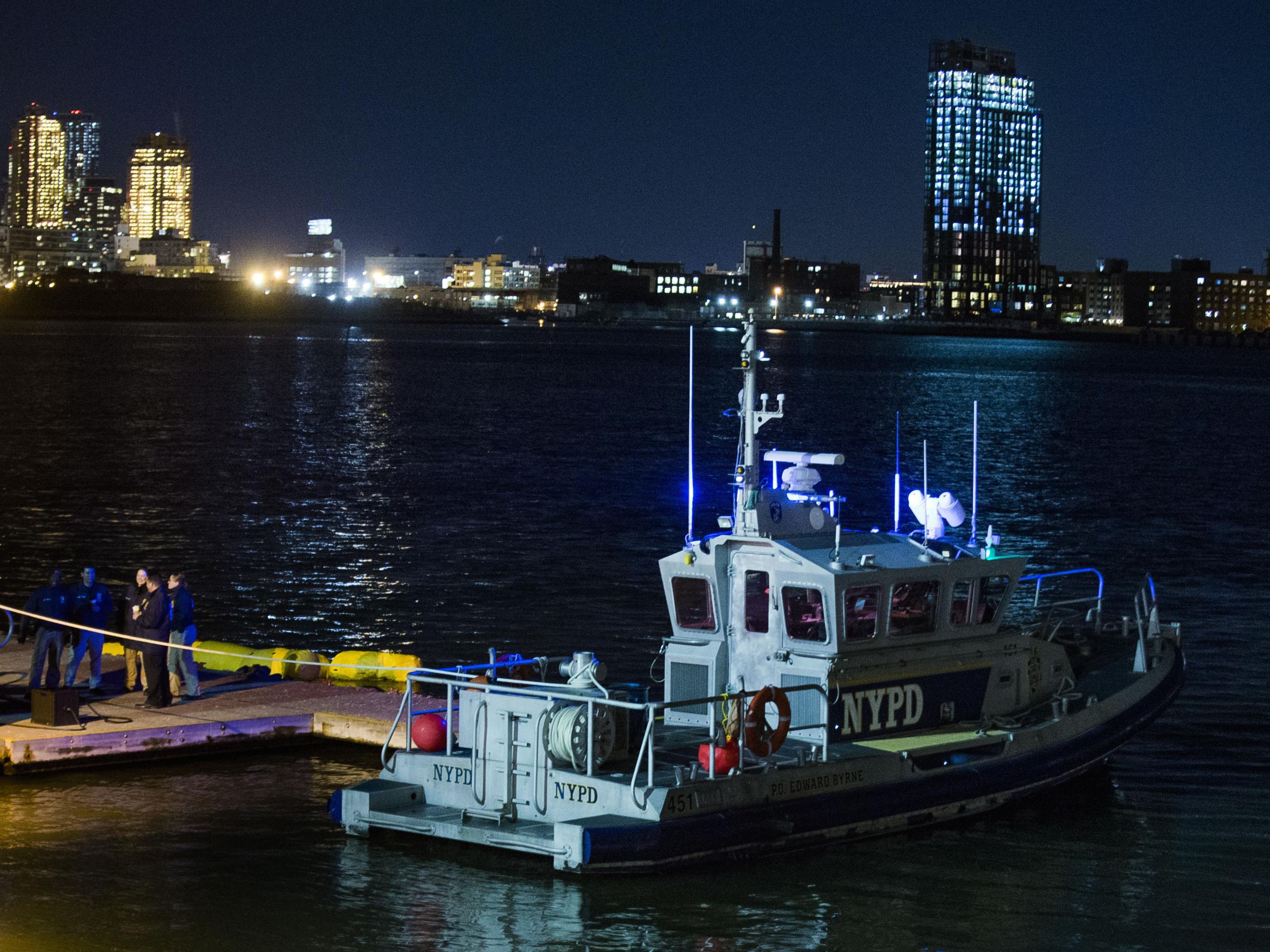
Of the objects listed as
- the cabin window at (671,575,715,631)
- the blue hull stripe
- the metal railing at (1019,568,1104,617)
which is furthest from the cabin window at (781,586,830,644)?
the metal railing at (1019,568,1104,617)

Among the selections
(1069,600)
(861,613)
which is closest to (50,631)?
(861,613)

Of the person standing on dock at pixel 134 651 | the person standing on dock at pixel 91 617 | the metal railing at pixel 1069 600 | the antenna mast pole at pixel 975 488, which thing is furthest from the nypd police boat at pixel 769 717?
the person standing on dock at pixel 91 617

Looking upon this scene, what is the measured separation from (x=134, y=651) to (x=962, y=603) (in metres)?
10.3

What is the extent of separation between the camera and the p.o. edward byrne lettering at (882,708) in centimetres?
1698

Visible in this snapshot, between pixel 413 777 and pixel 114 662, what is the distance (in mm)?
8299

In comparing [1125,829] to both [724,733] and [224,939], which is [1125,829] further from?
[224,939]

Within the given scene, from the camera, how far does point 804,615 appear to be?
16.9 meters

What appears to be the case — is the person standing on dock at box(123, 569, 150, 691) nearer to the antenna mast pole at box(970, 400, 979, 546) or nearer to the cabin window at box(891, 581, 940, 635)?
the cabin window at box(891, 581, 940, 635)

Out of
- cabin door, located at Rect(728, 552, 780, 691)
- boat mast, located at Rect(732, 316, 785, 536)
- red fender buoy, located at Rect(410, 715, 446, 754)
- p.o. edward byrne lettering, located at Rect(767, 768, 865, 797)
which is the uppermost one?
boat mast, located at Rect(732, 316, 785, 536)

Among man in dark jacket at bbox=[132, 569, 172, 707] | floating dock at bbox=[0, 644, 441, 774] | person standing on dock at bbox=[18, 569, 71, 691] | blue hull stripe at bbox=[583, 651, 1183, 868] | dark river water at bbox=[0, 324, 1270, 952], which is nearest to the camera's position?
blue hull stripe at bbox=[583, 651, 1183, 868]

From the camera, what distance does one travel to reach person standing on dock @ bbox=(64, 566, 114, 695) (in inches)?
805

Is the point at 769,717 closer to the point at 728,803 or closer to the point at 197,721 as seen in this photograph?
the point at 728,803

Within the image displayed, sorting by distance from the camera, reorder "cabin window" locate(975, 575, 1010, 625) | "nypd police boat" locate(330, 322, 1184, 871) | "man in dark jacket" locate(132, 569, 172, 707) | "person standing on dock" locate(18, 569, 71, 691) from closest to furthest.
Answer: "nypd police boat" locate(330, 322, 1184, 871)
"cabin window" locate(975, 575, 1010, 625)
"man in dark jacket" locate(132, 569, 172, 707)
"person standing on dock" locate(18, 569, 71, 691)

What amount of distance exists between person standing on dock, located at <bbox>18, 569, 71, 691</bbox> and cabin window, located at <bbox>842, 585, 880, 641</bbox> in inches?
376
